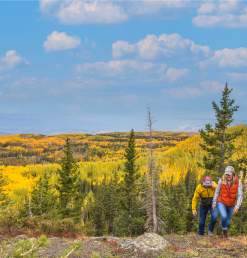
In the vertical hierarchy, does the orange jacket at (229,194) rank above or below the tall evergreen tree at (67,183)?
above

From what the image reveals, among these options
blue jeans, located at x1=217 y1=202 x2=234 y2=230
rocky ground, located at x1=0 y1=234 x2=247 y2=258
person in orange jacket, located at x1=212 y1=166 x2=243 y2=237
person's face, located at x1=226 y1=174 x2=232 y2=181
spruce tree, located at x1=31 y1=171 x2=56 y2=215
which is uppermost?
person's face, located at x1=226 y1=174 x2=232 y2=181

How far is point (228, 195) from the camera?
1584 centimetres

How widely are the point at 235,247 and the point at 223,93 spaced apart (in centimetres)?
2561

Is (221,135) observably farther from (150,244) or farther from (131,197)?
(150,244)

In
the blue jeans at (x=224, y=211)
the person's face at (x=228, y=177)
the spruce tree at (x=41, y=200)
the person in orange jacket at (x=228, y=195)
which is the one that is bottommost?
the spruce tree at (x=41, y=200)

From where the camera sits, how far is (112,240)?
16.2 meters

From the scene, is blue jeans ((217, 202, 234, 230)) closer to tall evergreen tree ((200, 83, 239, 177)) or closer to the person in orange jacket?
the person in orange jacket

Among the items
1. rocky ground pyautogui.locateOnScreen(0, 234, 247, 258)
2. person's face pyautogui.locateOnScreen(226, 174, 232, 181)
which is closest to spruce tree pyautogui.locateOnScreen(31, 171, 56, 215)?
rocky ground pyautogui.locateOnScreen(0, 234, 247, 258)

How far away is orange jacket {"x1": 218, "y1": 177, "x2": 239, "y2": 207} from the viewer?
1570 centimetres

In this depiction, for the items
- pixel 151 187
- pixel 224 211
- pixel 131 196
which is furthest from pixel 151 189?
pixel 224 211

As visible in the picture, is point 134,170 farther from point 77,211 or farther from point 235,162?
point 235,162

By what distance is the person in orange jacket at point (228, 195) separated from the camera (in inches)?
614

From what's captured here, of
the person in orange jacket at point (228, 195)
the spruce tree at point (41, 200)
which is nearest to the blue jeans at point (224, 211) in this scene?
the person in orange jacket at point (228, 195)

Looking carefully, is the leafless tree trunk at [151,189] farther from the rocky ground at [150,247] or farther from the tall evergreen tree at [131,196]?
the rocky ground at [150,247]
